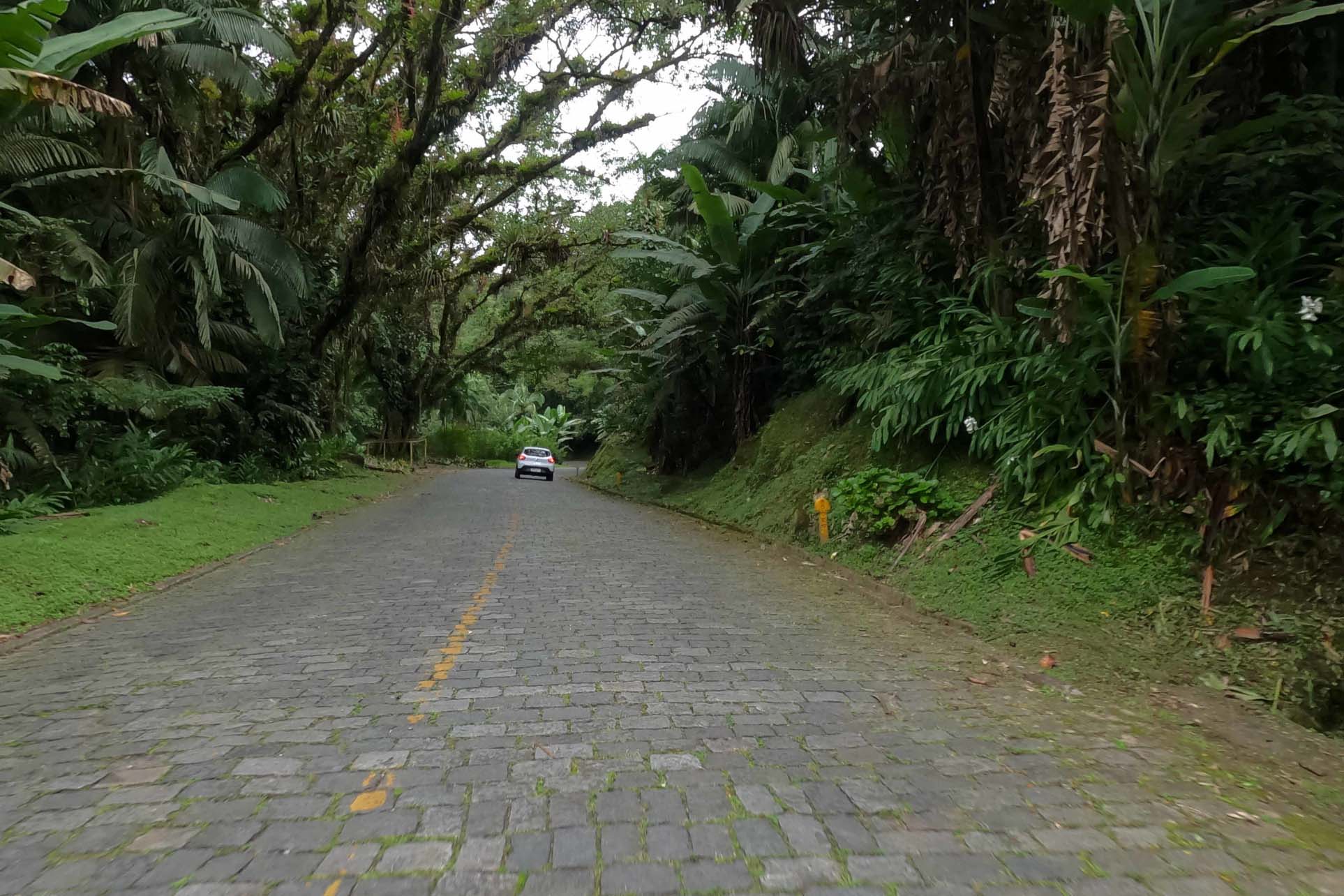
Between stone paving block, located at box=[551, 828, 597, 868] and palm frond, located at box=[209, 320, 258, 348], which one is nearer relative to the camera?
stone paving block, located at box=[551, 828, 597, 868]

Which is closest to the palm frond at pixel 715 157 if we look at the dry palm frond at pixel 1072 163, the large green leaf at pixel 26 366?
the dry palm frond at pixel 1072 163

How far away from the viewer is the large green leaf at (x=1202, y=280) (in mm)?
5781

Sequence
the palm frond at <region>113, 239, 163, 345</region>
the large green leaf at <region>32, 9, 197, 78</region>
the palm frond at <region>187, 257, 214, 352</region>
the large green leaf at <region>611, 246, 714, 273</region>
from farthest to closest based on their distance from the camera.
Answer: the palm frond at <region>187, 257, 214, 352</region> → the large green leaf at <region>611, 246, 714, 273</region> → the palm frond at <region>113, 239, 163, 345</region> → the large green leaf at <region>32, 9, 197, 78</region>

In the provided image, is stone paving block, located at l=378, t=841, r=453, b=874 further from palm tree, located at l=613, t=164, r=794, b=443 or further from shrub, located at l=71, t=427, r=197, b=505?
shrub, located at l=71, t=427, r=197, b=505

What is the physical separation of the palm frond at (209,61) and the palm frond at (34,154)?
8.32ft

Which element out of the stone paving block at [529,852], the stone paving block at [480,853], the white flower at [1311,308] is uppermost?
the white flower at [1311,308]

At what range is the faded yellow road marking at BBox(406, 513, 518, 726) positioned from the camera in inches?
206

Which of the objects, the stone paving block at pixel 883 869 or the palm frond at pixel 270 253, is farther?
the palm frond at pixel 270 253

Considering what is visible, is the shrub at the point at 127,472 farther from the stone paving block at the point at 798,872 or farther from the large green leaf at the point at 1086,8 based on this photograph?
the large green leaf at the point at 1086,8

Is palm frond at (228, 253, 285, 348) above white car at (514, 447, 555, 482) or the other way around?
above

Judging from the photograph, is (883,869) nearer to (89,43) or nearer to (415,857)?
(415,857)

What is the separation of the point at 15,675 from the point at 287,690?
214cm

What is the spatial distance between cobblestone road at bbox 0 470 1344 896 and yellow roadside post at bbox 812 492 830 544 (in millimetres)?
3713

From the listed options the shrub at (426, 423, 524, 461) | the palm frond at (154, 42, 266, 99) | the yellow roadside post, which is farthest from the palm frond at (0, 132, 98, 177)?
the shrub at (426, 423, 524, 461)
